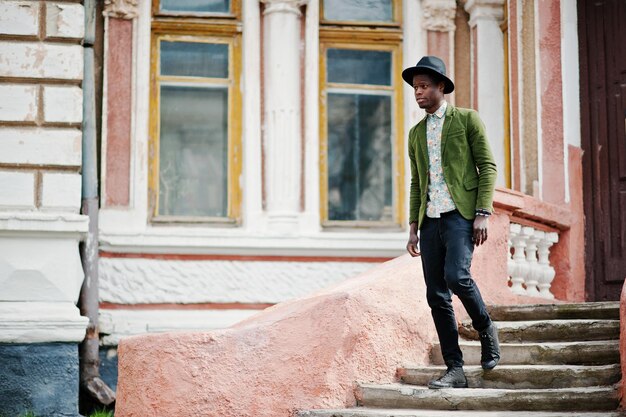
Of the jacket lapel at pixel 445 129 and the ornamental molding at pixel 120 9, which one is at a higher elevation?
the ornamental molding at pixel 120 9

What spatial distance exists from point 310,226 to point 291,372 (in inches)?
145

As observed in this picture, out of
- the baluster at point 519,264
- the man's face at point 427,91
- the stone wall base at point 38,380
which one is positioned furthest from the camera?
the stone wall base at point 38,380

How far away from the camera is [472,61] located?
1085 cm

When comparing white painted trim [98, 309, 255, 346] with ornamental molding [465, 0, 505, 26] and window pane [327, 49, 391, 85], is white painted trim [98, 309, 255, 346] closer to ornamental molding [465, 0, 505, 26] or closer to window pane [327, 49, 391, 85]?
window pane [327, 49, 391, 85]

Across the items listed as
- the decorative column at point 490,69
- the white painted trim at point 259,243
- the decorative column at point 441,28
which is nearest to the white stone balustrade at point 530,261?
the white painted trim at point 259,243

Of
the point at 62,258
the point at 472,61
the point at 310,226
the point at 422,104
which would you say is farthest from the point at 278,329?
the point at 472,61

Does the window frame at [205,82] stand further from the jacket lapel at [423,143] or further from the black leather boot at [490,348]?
the black leather boot at [490,348]

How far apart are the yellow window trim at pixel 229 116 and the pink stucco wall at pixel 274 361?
3.39 metres

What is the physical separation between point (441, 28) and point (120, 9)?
10.4ft

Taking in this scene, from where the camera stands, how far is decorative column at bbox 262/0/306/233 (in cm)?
1030

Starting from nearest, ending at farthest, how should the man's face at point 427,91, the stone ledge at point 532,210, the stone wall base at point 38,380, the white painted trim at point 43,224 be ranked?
the man's face at point 427,91, the stone ledge at point 532,210, the stone wall base at point 38,380, the white painted trim at point 43,224

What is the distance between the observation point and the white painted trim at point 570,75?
9.45 metres

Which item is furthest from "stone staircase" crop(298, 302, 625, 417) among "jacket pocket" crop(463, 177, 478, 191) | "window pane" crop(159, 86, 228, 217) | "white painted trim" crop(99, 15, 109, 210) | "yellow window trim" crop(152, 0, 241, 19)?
"yellow window trim" crop(152, 0, 241, 19)

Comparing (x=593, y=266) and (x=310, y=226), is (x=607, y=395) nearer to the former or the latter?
(x=593, y=266)
